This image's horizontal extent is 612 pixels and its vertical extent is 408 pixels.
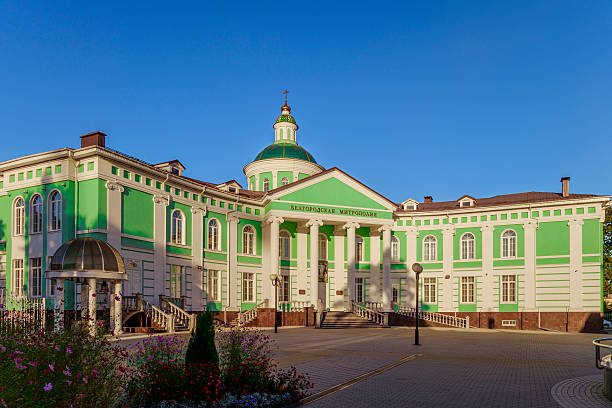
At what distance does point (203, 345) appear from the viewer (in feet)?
29.2

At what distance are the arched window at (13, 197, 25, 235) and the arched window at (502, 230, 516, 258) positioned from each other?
29.8m

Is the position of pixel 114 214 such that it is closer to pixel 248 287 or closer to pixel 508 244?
pixel 248 287

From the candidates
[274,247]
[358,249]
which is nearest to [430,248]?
[358,249]

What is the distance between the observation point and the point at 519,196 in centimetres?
4044

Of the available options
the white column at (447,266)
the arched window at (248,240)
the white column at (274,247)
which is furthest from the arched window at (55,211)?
the white column at (447,266)

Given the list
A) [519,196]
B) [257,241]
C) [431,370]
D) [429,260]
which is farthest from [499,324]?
[431,370]

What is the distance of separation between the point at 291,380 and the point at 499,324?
30.3 metres

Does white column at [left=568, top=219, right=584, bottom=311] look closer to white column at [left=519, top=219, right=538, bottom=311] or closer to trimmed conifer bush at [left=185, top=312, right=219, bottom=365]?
white column at [left=519, top=219, right=538, bottom=311]

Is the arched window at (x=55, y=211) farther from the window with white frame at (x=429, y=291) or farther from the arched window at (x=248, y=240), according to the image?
the window with white frame at (x=429, y=291)

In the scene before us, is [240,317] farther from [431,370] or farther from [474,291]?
[431,370]

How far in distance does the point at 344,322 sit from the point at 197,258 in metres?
9.98

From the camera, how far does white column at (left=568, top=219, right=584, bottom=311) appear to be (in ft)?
112

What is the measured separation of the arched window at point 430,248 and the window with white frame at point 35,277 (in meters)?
25.7

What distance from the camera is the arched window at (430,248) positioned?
39.6m
